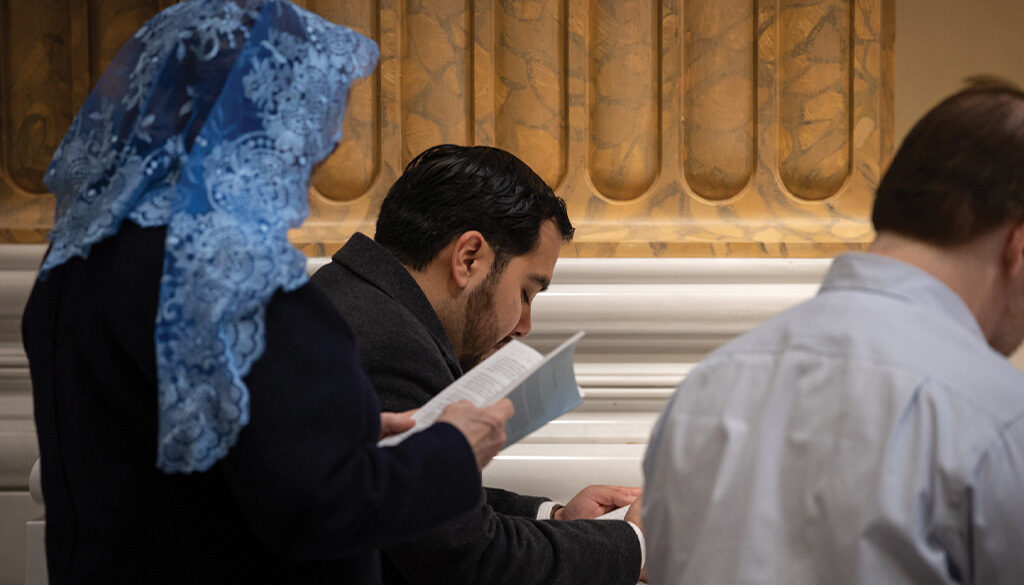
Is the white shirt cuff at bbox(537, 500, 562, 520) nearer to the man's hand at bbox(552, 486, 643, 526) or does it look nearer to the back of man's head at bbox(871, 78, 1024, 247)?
the man's hand at bbox(552, 486, 643, 526)

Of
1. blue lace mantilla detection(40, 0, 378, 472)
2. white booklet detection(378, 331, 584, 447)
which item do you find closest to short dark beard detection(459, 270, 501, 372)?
white booklet detection(378, 331, 584, 447)

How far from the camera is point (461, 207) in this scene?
220cm

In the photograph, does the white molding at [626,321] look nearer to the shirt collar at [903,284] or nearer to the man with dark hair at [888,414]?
the man with dark hair at [888,414]

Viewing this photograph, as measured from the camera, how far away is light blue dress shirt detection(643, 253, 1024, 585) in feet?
3.07

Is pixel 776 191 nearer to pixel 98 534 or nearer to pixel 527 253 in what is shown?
pixel 527 253

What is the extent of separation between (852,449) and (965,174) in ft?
1.26

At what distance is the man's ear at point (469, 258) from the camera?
7.13 ft

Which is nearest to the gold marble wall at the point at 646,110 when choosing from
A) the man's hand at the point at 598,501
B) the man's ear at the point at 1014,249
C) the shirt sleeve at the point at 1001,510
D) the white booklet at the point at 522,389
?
the man's hand at the point at 598,501

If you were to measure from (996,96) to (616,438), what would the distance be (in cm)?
169

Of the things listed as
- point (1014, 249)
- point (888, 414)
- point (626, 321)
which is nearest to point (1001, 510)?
point (888, 414)

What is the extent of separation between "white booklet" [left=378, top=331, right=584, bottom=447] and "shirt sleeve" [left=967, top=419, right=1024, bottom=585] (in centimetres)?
66

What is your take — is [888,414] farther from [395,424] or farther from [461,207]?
[461,207]

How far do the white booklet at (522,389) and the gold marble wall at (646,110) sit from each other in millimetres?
1324

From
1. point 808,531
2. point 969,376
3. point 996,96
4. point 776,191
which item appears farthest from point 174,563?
point 776,191
